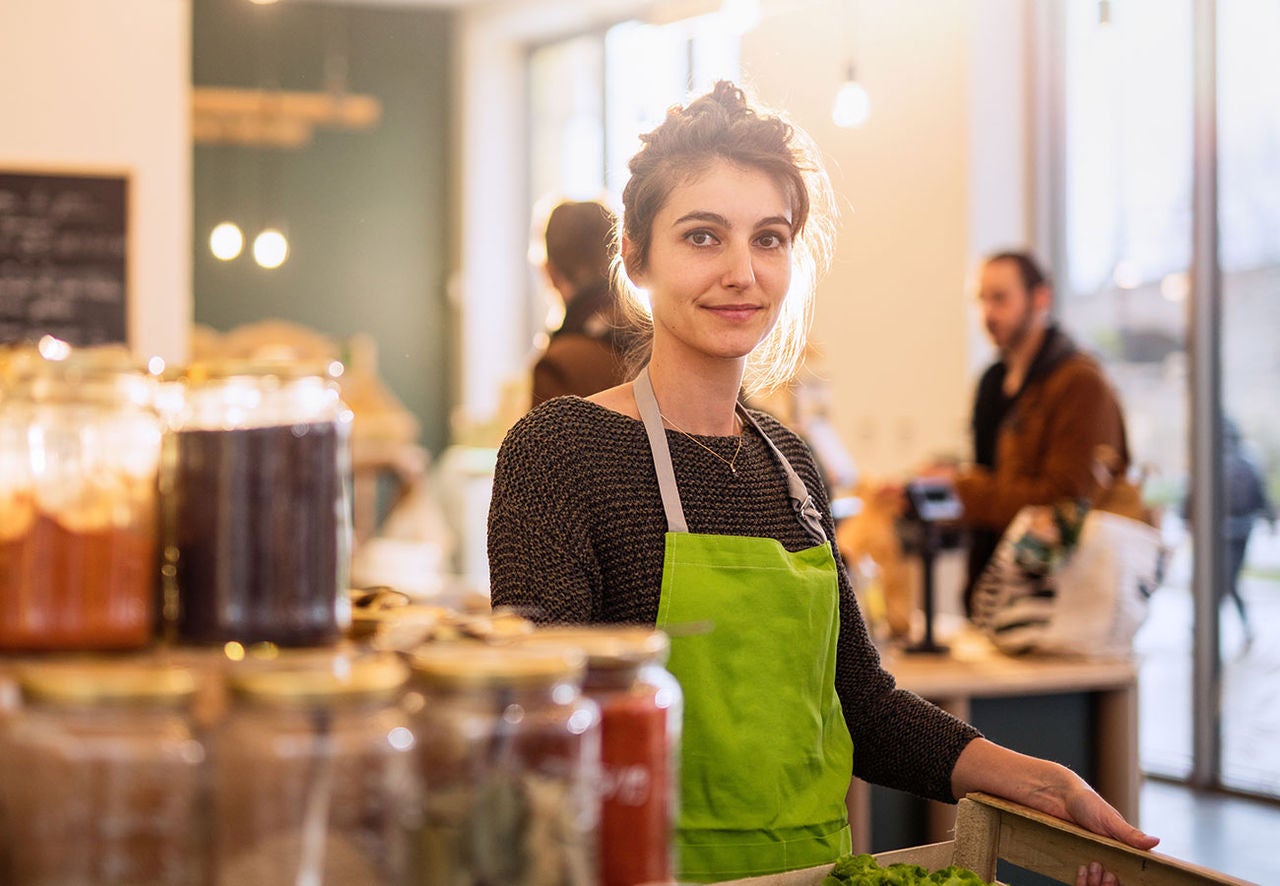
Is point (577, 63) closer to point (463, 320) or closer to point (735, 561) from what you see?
point (463, 320)

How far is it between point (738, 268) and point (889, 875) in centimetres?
66

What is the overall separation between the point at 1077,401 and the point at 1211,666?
2.12 meters

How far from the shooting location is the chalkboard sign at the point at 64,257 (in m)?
4.58

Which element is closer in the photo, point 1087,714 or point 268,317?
point 1087,714

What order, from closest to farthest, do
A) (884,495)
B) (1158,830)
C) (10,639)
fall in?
(10,639), (884,495), (1158,830)

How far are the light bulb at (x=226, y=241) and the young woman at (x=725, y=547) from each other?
739cm

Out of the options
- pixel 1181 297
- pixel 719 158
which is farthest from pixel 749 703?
pixel 1181 297

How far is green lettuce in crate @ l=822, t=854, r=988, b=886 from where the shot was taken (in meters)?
1.34

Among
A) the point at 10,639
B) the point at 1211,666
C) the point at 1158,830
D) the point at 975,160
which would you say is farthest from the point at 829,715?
the point at 975,160

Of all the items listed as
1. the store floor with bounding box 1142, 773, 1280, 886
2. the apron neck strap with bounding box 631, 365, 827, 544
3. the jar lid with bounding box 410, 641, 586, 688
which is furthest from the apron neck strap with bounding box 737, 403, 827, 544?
the store floor with bounding box 1142, 773, 1280, 886

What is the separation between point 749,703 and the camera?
157 centimetres

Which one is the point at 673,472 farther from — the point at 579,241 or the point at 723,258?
the point at 579,241

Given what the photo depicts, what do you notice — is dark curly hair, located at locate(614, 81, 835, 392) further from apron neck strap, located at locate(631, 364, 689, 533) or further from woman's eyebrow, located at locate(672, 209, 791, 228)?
apron neck strap, located at locate(631, 364, 689, 533)

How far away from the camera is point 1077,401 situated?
13.6ft
